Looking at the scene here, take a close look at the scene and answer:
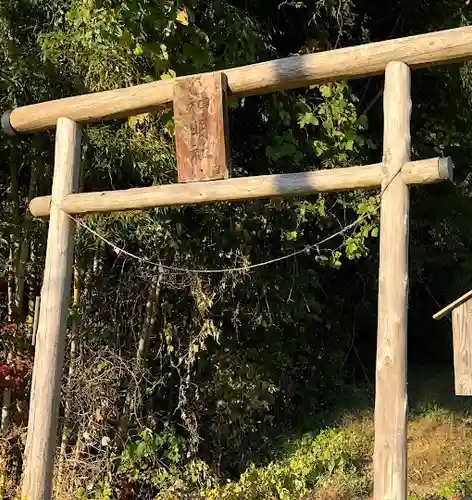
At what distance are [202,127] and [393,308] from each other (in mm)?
1378

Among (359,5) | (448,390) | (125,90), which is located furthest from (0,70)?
(448,390)

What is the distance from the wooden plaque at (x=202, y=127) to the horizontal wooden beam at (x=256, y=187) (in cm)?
7

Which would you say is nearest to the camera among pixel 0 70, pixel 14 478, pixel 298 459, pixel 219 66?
Answer: pixel 0 70

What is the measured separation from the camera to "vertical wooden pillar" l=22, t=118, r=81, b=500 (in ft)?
13.0

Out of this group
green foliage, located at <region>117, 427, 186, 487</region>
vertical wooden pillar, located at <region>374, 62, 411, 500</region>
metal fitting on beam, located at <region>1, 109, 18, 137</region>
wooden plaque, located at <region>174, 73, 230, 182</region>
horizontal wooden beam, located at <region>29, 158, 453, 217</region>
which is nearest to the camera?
vertical wooden pillar, located at <region>374, 62, 411, 500</region>

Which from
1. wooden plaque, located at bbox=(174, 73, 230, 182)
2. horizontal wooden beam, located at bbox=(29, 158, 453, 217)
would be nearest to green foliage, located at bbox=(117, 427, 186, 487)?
horizontal wooden beam, located at bbox=(29, 158, 453, 217)

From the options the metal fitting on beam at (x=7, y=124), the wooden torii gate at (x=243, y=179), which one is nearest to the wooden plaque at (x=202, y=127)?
the wooden torii gate at (x=243, y=179)

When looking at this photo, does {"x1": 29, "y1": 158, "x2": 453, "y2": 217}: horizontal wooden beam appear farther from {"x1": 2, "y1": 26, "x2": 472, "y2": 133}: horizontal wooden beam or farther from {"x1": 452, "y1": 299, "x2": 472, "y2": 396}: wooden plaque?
{"x1": 452, "y1": 299, "x2": 472, "y2": 396}: wooden plaque

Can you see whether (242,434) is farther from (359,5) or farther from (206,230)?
(359,5)

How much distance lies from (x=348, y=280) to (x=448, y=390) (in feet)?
6.80

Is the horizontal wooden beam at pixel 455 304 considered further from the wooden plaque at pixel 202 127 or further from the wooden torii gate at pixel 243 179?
the wooden plaque at pixel 202 127

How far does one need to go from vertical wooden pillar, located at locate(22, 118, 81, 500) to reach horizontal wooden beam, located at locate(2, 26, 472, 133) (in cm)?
15

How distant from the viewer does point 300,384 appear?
8227mm

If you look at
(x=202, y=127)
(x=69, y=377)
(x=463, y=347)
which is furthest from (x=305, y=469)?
(x=202, y=127)
